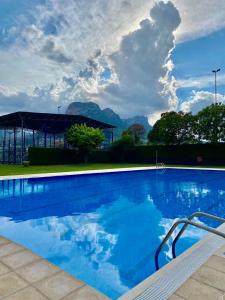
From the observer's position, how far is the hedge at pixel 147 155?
80.1 ft

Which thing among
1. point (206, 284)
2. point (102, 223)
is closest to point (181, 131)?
point (102, 223)

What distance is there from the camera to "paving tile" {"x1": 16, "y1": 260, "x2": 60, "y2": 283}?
2.95m

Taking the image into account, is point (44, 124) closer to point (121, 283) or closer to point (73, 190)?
point (73, 190)

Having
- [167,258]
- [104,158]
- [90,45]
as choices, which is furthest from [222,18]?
[104,158]

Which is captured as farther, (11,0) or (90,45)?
(90,45)

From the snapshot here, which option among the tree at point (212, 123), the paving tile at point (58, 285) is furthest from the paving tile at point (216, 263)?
the tree at point (212, 123)

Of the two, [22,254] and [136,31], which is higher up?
[136,31]

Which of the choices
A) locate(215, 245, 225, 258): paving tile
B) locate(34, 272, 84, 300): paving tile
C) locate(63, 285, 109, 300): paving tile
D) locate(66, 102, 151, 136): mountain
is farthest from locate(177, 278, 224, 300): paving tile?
locate(66, 102, 151, 136): mountain

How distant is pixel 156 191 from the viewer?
1182cm

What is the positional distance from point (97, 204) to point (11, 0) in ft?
31.7

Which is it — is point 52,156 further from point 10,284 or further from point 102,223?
point 10,284

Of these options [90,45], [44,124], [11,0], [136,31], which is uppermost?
[136,31]

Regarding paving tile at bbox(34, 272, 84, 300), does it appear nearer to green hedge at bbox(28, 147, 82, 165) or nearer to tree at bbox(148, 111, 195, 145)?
green hedge at bbox(28, 147, 82, 165)

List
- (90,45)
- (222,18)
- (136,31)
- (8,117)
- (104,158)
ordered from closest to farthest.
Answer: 1. (222,18)
2. (90,45)
3. (136,31)
4. (8,117)
5. (104,158)
